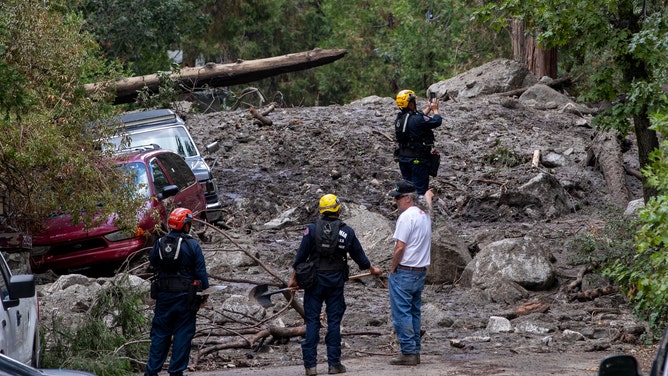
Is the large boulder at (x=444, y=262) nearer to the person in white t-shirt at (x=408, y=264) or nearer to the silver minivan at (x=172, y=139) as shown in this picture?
the person in white t-shirt at (x=408, y=264)

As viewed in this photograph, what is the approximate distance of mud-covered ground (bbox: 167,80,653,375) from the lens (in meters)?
11.1

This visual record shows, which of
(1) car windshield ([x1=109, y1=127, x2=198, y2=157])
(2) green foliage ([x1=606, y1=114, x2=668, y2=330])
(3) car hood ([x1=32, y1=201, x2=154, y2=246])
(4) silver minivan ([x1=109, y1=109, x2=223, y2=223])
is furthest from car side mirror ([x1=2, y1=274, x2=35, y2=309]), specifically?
(1) car windshield ([x1=109, y1=127, x2=198, y2=157])

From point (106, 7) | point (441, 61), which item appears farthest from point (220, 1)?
point (106, 7)

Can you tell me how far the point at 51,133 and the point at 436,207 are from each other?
9.61m

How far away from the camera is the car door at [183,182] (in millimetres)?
15367

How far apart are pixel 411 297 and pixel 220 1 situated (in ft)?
111

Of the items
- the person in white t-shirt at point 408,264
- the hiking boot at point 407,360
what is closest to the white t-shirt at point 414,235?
the person in white t-shirt at point 408,264

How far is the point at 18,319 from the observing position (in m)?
8.38

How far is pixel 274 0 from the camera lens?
143 ft

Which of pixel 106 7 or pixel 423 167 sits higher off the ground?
pixel 106 7

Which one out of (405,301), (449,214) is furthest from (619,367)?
(449,214)

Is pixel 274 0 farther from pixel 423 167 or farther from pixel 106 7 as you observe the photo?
pixel 423 167

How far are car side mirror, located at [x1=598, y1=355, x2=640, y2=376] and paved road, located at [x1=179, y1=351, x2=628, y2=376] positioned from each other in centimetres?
518

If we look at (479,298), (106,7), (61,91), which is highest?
(106,7)
